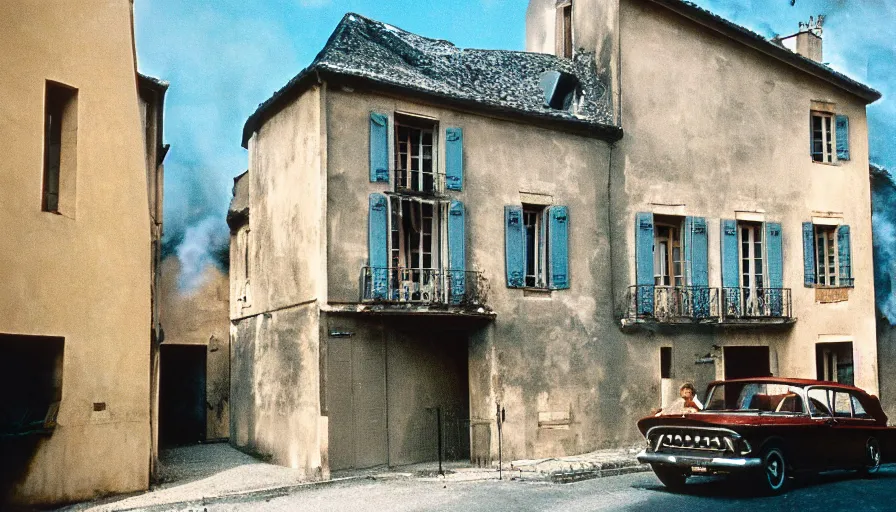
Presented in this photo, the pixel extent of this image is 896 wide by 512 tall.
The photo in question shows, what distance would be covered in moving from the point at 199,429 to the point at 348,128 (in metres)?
10.4

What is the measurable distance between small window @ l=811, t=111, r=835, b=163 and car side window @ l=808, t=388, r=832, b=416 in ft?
35.5

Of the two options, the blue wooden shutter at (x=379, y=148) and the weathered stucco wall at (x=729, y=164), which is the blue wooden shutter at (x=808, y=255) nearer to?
the weathered stucco wall at (x=729, y=164)

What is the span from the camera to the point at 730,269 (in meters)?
21.2

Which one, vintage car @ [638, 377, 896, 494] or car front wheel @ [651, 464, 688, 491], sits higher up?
vintage car @ [638, 377, 896, 494]

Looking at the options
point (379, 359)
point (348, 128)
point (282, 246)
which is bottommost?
point (379, 359)

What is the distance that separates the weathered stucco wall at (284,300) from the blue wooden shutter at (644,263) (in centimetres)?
704

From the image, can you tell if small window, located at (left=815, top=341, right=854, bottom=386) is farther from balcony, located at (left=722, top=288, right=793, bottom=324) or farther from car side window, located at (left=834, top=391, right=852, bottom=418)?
car side window, located at (left=834, top=391, right=852, bottom=418)

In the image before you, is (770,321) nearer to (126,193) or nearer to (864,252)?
(864,252)

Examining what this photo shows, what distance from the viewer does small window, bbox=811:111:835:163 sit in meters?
23.2

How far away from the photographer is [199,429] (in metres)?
23.9

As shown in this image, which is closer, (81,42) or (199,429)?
(81,42)

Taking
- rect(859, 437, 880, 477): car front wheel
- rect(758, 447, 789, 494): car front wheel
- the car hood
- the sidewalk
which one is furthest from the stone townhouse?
rect(758, 447, 789, 494): car front wheel

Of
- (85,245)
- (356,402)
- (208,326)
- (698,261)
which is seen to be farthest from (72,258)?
(698,261)

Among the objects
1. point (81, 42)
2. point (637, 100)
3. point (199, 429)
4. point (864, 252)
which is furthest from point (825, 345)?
point (81, 42)
